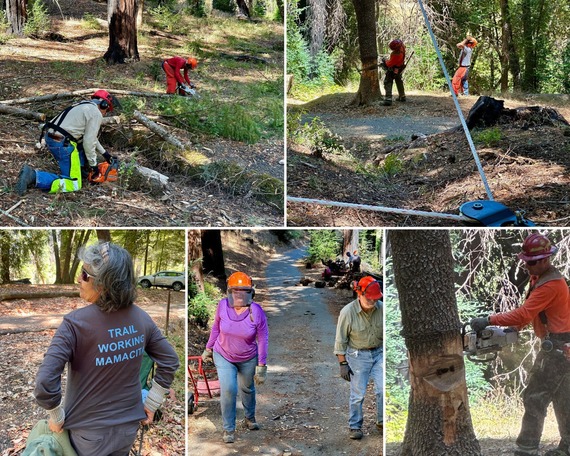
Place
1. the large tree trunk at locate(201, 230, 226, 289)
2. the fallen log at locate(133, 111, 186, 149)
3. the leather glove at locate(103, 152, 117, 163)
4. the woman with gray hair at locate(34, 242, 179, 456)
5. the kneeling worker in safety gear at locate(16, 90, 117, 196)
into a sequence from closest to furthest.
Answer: the woman with gray hair at locate(34, 242, 179, 456) < the large tree trunk at locate(201, 230, 226, 289) < the kneeling worker in safety gear at locate(16, 90, 117, 196) < the leather glove at locate(103, 152, 117, 163) < the fallen log at locate(133, 111, 186, 149)

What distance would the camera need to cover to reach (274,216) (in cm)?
460

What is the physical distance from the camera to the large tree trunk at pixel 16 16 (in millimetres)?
9688

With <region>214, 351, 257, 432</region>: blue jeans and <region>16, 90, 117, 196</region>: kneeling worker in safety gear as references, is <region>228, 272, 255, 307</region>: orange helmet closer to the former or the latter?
<region>214, 351, 257, 432</region>: blue jeans

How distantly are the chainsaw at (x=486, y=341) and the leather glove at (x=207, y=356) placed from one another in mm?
1536

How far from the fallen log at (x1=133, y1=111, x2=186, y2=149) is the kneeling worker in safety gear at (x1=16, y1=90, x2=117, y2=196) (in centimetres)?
48

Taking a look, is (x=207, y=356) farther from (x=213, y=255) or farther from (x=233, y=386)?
(x=213, y=255)

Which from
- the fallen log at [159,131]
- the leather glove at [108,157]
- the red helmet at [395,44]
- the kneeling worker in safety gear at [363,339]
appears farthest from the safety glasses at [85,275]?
the red helmet at [395,44]

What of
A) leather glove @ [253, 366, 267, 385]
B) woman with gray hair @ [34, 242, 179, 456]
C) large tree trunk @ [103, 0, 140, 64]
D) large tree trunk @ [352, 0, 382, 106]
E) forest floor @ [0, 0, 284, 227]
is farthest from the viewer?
large tree trunk @ [103, 0, 140, 64]

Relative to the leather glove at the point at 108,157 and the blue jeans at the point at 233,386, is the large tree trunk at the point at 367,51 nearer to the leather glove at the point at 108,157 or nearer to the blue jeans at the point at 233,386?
the leather glove at the point at 108,157

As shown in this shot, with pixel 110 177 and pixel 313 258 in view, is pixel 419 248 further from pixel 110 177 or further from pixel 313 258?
pixel 110 177

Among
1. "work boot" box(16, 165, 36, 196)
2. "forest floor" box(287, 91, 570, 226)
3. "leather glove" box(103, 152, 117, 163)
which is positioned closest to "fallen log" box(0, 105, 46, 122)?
"leather glove" box(103, 152, 117, 163)

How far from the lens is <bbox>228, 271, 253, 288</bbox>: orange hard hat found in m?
3.89

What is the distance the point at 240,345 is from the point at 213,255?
57 cm

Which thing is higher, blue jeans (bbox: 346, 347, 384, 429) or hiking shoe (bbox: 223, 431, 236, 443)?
blue jeans (bbox: 346, 347, 384, 429)
